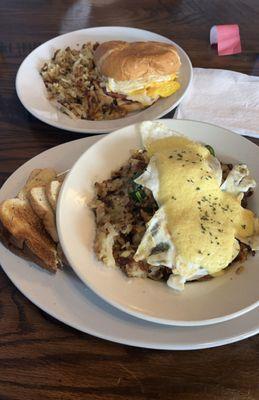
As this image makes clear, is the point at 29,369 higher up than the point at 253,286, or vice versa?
the point at 253,286

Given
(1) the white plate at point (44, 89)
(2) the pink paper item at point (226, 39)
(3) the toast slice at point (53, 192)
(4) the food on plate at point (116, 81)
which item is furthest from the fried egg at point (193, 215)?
(2) the pink paper item at point (226, 39)

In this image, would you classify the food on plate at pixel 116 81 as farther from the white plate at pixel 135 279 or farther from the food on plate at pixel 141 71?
the white plate at pixel 135 279

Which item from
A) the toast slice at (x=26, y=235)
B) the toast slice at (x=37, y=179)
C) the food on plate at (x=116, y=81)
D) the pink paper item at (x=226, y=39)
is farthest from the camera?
the pink paper item at (x=226, y=39)

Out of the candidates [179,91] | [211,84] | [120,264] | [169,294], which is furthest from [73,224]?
[211,84]

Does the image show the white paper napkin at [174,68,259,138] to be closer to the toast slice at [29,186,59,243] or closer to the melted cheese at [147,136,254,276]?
the melted cheese at [147,136,254,276]

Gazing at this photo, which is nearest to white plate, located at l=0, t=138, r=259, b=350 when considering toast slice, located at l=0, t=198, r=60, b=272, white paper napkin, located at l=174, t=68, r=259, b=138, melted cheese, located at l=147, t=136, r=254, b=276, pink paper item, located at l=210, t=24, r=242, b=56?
toast slice, located at l=0, t=198, r=60, b=272

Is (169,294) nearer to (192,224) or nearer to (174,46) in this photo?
(192,224)
